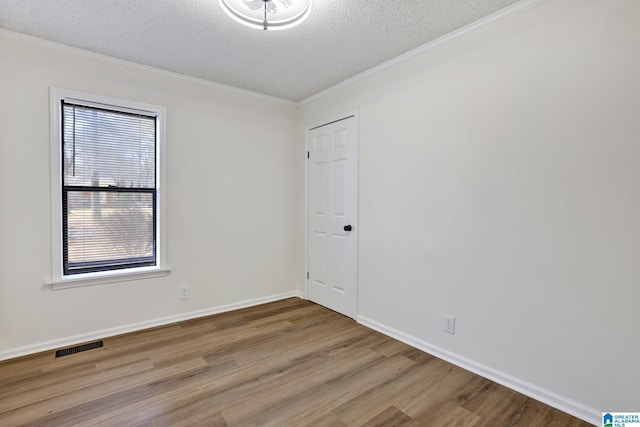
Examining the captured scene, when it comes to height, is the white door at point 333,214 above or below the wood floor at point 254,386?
above

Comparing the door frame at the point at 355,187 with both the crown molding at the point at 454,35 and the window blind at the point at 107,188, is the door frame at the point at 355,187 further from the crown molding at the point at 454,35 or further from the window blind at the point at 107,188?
the window blind at the point at 107,188

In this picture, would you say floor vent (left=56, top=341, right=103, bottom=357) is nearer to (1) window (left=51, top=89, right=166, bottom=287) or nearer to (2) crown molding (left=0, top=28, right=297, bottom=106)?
(1) window (left=51, top=89, right=166, bottom=287)

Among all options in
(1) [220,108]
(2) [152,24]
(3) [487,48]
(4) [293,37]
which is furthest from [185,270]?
(3) [487,48]

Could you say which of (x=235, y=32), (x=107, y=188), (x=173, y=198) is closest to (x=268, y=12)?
(x=235, y=32)

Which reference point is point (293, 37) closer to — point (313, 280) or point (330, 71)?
point (330, 71)

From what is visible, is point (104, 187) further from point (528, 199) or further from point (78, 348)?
point (528, 199)

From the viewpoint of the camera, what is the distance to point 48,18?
2.26 meters

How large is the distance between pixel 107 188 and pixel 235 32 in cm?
186

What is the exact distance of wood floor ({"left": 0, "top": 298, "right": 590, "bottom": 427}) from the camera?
182 cm

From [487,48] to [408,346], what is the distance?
2467 mm

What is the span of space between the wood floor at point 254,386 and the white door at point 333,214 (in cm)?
68

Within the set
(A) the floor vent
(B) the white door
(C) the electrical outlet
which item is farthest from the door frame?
(A) the floor vent

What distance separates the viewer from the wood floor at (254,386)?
182 cm

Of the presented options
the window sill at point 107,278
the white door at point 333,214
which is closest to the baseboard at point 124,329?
the window sill at point 107,278
